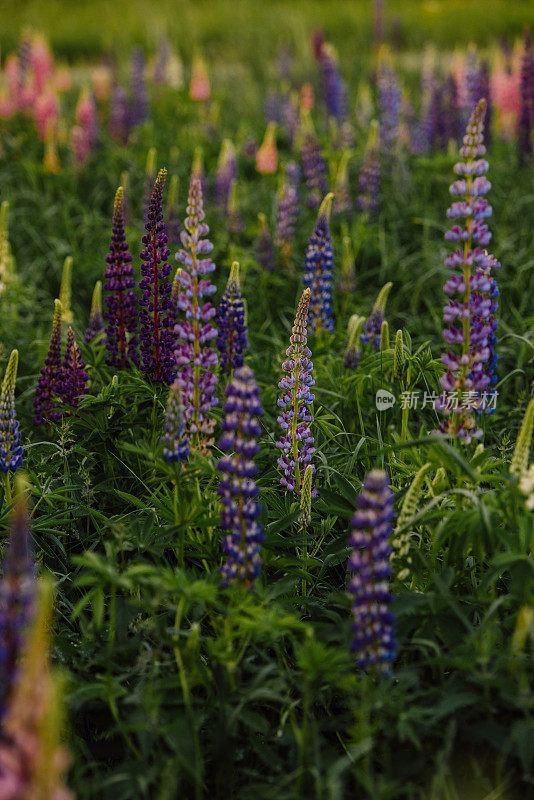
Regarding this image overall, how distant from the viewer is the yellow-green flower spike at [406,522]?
2.45m

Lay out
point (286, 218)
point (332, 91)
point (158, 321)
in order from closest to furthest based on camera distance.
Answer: point (158, 321)
point (286, 218)
point (332, 91)

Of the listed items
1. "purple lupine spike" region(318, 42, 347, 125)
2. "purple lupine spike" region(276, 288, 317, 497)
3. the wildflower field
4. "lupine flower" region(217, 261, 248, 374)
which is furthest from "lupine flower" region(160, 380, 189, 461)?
"purple lupine spike" region(318, 42, 347, 125)

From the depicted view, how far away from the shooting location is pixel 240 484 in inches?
92.5

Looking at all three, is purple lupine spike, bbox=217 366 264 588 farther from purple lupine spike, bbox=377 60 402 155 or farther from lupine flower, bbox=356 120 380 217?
purple lupine spike, bbox=377 60 402 155

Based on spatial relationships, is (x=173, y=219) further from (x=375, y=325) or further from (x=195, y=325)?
(x=195, y=325)

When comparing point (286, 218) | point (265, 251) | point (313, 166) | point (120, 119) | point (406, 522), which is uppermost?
point (120, 119)

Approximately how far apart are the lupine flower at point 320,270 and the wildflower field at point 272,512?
0.01m

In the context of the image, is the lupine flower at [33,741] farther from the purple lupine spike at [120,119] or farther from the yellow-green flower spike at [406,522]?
the purple lupine spike at [120,119]

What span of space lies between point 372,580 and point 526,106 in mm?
5617

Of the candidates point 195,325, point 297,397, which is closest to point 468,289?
point 297,397

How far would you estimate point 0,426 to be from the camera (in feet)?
9.45

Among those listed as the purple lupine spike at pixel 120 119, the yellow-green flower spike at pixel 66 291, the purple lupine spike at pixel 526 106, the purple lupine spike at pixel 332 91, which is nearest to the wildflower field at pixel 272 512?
the yellow-green flower spike at pixel 66 291

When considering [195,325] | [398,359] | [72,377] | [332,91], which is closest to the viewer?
[195,325]

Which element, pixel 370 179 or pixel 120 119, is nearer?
pixel 370 179
